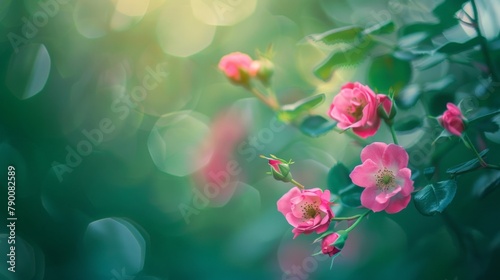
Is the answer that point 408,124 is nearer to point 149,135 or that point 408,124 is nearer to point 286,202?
point 286,202

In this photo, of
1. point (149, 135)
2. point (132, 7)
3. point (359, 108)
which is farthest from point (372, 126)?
point (132, 7)

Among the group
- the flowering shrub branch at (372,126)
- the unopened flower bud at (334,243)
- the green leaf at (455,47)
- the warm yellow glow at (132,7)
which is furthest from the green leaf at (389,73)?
the warm yellow glow at (132,7)

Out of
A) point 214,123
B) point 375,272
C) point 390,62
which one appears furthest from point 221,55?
point 375,272

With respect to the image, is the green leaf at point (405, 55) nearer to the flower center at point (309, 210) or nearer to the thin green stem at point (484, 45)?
the thin green stem at point (484, 45)

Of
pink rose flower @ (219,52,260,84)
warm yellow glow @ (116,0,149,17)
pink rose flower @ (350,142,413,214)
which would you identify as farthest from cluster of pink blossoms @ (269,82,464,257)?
warm yellow glow @ (116,0,149,17)

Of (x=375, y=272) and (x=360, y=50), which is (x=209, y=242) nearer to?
(x=375, y=272)

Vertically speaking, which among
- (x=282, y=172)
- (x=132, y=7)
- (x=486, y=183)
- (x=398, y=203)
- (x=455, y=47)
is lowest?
(x=486, y=183)
